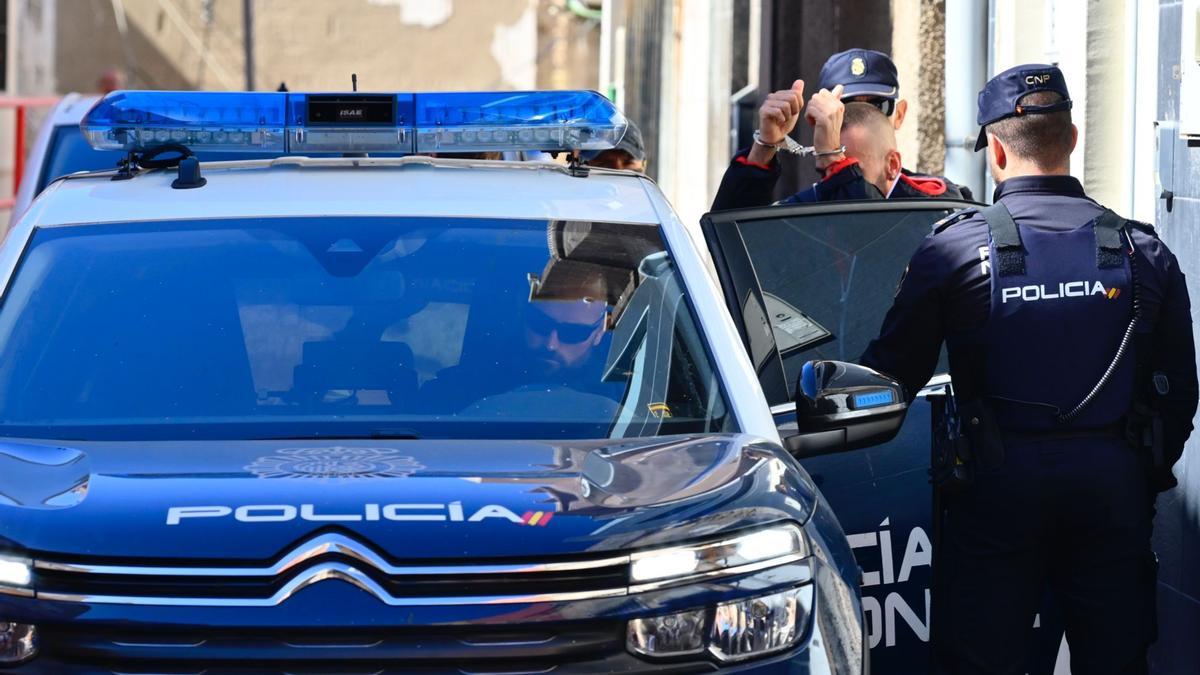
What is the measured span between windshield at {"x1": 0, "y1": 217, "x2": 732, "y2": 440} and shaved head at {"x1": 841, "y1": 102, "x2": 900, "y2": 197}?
1.87 meters

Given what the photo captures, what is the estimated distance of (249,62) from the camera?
30094 millimetres

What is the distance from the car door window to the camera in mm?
4516

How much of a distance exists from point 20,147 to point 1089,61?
12.1 meters

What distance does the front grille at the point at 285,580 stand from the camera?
2.80 meters

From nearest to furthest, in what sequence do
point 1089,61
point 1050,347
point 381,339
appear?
1. point 381,339
2. point 1050,347
3. point 1089,61

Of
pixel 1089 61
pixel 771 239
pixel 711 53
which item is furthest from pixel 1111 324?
pixel 711 53

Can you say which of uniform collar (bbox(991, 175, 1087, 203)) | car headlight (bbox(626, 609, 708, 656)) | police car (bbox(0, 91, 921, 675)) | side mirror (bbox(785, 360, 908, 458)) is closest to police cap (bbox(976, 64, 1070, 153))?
uniform collar (bbox(991, 175, 1087, 203))

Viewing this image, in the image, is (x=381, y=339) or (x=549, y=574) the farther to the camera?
(x=381, y=339)

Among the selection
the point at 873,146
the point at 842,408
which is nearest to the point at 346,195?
the point at 842,408

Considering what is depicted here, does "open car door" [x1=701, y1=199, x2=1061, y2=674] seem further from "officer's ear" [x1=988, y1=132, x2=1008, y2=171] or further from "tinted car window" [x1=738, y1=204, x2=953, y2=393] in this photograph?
"officer's ear" [x1=988, y1=132, x2=1008, y2=171]

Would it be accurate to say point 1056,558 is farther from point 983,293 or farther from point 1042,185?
point 1042,185

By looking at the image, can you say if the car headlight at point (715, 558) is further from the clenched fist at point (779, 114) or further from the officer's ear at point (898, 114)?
the officer's ear at point (898, 114)

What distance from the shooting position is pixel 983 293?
407 cm

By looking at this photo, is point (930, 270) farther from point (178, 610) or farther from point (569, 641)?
point (178, 610)
